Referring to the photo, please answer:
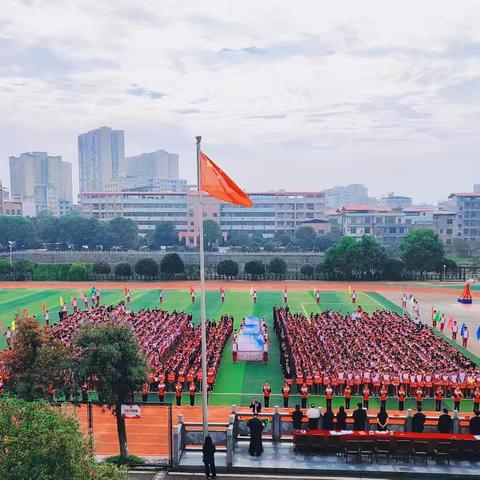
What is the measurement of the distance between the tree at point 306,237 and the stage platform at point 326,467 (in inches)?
3415

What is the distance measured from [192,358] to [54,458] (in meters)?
15.0

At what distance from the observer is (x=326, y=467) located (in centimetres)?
1267

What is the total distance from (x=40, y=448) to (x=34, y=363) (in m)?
6.61

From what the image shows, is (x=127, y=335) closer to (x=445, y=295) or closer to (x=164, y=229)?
(x=445, y=295)

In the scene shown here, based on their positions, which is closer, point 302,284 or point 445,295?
point 445,295

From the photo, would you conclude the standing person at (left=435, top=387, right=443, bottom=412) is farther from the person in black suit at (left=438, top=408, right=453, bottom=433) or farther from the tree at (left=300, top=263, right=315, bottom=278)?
the tree at (left=300, top=263, right=315, bottom=278)

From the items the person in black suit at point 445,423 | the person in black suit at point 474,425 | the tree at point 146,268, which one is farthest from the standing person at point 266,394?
the tree at point 146,268

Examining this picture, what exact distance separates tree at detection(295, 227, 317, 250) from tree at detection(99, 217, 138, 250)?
30.6 metres

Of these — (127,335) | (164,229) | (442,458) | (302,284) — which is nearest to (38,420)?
(127,335)

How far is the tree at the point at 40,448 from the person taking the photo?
271 inches

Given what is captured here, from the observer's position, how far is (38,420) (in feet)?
24.4

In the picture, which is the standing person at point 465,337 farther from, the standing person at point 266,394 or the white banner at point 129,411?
the white banner at point 129,411

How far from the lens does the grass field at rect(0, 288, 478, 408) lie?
66.2 feet

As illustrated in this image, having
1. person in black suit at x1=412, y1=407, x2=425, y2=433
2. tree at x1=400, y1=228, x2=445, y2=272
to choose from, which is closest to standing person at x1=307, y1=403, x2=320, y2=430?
person in black suit at x1=412, y1=407, x2=425, y2=433
